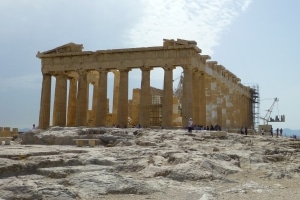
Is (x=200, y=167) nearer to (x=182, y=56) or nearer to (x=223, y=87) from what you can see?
(x=182, y=56)

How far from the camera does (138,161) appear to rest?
15.4m

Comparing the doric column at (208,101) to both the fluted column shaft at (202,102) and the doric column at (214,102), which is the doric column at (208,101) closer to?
the doric column at (214,102)

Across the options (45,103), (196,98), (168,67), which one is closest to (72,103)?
(45,103)

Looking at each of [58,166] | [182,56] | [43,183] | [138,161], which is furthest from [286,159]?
[182,56]

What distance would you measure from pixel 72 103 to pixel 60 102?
102 inches

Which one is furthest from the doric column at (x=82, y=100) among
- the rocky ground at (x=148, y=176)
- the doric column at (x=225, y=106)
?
the rocky ground at (x=148, y=176)

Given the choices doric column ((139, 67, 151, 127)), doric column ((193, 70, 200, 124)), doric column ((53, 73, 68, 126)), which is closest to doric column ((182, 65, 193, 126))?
doric column ((193, 70, 200, 124))

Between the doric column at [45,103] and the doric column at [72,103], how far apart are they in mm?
2518

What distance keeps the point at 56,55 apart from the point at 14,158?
102 ft

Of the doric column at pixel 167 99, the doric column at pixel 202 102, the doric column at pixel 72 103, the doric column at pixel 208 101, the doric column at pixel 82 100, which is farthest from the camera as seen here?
the doric column at pixel 208 101

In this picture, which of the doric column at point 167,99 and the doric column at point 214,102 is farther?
the doric column at point 214,102

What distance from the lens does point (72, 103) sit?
4597 centimetres

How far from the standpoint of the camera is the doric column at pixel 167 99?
37750 millimetres

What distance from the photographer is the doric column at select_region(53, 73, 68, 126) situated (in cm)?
4350
